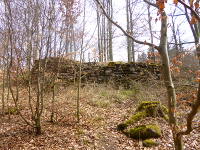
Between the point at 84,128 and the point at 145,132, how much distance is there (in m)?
1.97

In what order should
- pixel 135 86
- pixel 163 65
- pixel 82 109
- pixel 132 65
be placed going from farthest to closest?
pixel 132 65 → pixel 135 86 → pixel 82 109 → pixel 163 65

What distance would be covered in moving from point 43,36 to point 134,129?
4.01m

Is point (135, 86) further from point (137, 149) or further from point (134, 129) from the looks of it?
point (137, 149)

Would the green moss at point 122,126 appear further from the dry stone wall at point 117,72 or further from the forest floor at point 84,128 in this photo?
the dry stone wall at point 117,72

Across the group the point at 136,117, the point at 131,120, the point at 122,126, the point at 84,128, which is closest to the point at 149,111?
the point at 136,117

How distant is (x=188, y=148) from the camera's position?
16.6ft

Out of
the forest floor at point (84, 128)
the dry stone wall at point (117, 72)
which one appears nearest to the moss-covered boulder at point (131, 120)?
the forest floor at point (84, 128)

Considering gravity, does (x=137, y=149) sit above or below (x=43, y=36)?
below

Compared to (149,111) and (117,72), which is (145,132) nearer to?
(149,111)

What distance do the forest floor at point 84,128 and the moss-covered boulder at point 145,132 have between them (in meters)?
0.17

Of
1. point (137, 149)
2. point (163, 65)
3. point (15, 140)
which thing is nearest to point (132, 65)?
point (137, 149)

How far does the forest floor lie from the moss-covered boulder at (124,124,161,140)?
0.17 meters

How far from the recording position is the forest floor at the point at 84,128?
16.3ft

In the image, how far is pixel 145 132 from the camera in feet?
18.2
